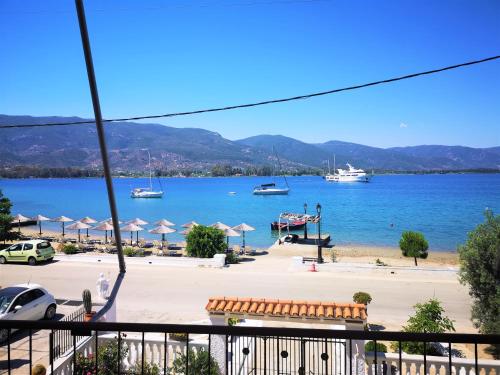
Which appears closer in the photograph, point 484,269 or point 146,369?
point 146,369

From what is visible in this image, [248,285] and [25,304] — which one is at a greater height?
[25,304]

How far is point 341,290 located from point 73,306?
10596mm

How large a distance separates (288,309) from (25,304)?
328 inches

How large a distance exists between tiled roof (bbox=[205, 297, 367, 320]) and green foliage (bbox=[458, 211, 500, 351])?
3.64m

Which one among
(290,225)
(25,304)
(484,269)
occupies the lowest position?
(290,225)

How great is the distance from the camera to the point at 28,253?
2244cm

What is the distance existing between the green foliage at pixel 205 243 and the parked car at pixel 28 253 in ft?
27.1

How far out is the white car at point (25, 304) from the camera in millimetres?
11250

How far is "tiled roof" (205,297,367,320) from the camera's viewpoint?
25.7ft

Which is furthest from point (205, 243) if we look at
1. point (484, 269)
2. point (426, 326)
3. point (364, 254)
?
point (484, 269)

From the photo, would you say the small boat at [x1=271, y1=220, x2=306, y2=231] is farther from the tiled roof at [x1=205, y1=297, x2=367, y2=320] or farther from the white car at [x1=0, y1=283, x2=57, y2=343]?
the tiled roof at [x1=205, y1=297, x2=367, y2=320]

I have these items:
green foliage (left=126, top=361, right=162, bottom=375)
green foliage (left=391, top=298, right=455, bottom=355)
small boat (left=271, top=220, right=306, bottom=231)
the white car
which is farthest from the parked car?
small boat (left=271, top=220, right=306, bottom=231)

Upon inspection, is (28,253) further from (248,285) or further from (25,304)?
(248,285)

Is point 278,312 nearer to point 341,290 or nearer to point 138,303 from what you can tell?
point 138,303
